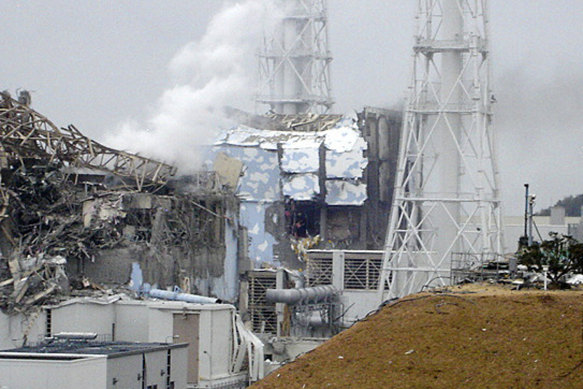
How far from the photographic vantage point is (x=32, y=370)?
3481 cm

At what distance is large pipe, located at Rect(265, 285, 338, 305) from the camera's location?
60.9m

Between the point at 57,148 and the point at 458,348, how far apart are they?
36.6 m

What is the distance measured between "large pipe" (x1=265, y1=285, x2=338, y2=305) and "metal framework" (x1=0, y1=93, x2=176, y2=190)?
7.92m

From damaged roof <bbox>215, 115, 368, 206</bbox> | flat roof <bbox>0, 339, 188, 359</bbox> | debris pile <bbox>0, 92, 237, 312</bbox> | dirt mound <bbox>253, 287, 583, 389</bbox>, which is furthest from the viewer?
damaged roof <bbox>215, 115, 368, 206</bbox>

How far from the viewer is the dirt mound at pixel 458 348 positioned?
23328 millimetres

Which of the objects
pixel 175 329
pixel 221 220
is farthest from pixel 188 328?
pixel 221 220

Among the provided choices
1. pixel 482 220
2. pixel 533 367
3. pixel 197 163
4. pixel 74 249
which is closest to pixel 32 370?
pixel 533 367

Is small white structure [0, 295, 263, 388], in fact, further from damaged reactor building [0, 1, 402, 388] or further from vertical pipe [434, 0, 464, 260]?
vertical pipe [434, 0, 464, 260]

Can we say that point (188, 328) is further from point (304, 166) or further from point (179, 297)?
point (304, 166)

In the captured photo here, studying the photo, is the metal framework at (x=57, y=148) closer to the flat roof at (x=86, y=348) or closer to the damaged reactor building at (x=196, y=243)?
the damaged reactor building at (x=196, y=243)

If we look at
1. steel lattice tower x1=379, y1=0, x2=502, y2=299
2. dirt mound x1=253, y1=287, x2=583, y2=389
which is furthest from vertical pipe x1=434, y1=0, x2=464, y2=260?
dirt mound x1=253, y1=287, x2=583, y2=389

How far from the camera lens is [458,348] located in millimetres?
24422

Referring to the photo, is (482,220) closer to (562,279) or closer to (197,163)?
(197,163)

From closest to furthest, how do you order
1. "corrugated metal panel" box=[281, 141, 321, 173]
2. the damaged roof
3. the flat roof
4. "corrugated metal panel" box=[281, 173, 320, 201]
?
the flat roof
"corrugated metal panel" box=[281, 141, 321, 173]
the damaged roof
"corrugated metal panel" box=[281, 173, 320, 201]
